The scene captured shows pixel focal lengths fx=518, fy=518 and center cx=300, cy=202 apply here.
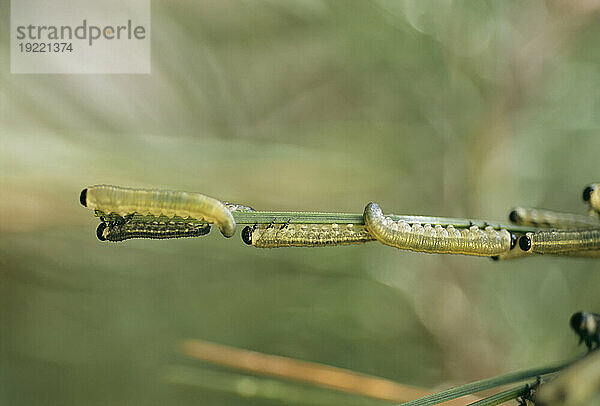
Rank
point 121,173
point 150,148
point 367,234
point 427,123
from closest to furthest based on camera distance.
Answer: point 367,234
point 121,173
point 150,148
point 427,123

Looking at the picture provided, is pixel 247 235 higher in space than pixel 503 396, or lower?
higher

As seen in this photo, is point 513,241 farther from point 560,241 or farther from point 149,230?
point 149,230

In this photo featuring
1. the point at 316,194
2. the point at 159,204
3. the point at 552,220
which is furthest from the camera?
the point at 316,194

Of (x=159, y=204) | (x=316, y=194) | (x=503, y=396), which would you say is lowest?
(x=503, y=396)

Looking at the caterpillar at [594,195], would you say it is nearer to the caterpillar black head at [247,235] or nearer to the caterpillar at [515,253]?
the caterpillar at [515,253]

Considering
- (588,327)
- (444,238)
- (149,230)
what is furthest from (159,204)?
(588,327)

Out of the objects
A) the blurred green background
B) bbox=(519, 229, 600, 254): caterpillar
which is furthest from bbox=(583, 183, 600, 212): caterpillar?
the blurred green background

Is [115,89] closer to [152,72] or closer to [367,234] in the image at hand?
[152,72]

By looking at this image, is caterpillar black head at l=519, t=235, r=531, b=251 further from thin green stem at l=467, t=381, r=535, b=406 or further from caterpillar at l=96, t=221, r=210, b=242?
caterpillar at l=96, t=221, r=210, b=242

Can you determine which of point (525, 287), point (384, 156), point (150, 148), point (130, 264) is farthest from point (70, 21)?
point (525, 287)
